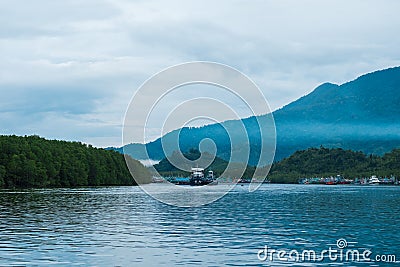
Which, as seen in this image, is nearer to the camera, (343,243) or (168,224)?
(343,243)

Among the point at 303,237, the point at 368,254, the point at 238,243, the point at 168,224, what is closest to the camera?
the point at 368,254

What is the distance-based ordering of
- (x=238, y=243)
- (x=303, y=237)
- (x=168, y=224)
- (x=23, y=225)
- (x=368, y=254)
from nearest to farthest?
1. (x=368, y=254)
2. (x=238, y=243)
3. (x=303, y=237)
4. (x=23, y=225)
5. (x=168, y=224)

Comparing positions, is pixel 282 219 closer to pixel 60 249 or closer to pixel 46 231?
pixel 46 231

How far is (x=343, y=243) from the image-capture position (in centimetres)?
5378

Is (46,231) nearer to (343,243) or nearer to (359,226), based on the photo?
(343,243)

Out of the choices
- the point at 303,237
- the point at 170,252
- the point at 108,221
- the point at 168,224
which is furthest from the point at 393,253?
the point at 108,221

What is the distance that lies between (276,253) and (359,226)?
23.7m

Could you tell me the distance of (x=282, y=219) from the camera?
7931 centimetres

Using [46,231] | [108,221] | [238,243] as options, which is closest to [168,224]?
[108,221]

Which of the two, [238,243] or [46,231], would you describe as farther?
[46,231]

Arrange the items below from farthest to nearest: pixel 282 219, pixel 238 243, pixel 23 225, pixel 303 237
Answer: pixel 282 219 → pixel 23 225 → pixel 303 237 → pixel 238 243

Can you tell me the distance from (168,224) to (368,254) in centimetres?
2878

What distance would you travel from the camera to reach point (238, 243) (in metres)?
53.2

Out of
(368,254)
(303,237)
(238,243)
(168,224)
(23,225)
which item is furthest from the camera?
(168,224)
